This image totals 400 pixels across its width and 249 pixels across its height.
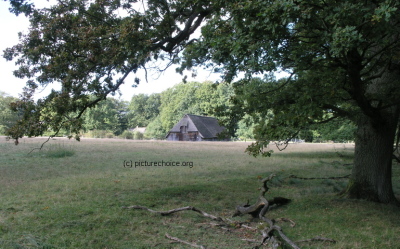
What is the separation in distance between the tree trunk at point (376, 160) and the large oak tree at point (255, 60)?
0.02 metres

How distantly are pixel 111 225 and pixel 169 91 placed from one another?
6738 cm

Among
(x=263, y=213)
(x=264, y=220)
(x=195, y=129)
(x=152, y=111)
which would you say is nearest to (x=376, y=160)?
(x=263, y=213)

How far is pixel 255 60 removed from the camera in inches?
200

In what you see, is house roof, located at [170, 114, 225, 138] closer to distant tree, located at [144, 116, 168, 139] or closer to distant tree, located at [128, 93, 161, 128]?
distant tree, located at [144, 116, 168, 139]

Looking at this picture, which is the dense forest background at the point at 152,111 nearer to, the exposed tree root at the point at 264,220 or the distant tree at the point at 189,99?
the distant tree at the point at 189,99

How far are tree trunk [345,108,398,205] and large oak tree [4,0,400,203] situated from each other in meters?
0.02

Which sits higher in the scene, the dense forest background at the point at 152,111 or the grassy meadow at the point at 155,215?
the dense forest background at the point at 152,111

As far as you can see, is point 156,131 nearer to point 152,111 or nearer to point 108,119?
point 108,119

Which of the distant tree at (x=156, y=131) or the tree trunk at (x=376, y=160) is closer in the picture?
the tree trunk at (x=376, y=160)

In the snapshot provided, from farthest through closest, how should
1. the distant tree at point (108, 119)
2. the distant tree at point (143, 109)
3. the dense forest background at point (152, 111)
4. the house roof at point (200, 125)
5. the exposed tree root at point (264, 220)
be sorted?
the distant tree at point (143, 109) < the distant tree at point (108, 119) < the dense forest background at point (152, 111) < the house roof at point (200, 125) < the exposed tree root at point (264, 220)

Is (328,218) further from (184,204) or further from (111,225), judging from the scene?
(111,225)

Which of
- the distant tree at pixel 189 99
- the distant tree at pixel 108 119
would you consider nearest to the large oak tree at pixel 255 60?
the distant tree at pixel 189 99

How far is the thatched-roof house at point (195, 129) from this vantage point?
178 feet

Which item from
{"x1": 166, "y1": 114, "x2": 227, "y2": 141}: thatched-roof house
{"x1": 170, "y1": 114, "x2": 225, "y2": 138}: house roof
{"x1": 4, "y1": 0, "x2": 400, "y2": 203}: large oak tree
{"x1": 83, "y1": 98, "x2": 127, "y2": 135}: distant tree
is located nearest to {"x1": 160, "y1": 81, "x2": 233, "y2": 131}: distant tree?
{"x1": 170, "y1": 114, "x2": 225, "y2": 138}: house roof
